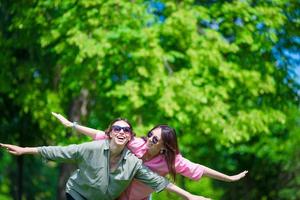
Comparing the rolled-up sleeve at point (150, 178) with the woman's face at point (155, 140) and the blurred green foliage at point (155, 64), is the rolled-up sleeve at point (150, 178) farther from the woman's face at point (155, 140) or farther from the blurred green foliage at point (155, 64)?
the blurred green foliage at point (155, 64)

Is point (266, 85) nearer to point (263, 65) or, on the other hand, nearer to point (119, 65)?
point (263, 65)

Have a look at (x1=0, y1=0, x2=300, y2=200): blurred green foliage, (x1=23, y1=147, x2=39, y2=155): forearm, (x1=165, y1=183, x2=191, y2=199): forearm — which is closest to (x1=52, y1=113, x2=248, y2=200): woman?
(x1=165, y1=183, x2=191, y2=199): forearm

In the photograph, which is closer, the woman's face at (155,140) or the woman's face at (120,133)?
the woman's face at (120,133)

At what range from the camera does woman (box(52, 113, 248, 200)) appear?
6.92 meters

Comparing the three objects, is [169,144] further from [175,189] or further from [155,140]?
[175,189]

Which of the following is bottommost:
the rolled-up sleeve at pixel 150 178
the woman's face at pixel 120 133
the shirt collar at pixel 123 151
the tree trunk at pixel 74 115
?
the tree trunk at pixel 74 115

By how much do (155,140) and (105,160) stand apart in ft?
1.70

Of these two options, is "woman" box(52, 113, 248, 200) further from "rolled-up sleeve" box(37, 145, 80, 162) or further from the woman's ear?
"rolled-up sleeve" box(37, 145, 80, 162)

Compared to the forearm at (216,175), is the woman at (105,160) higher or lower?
higher

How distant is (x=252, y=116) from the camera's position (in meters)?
16.3

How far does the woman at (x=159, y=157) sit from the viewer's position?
22.7 ft

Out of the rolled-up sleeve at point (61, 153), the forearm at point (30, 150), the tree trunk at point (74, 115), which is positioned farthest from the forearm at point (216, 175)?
the tree trunk at point (74, 115)

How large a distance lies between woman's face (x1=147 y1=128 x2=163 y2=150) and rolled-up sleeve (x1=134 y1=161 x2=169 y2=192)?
0.74 ft

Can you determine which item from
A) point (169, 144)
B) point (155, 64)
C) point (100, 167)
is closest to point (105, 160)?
point (100, 167)
